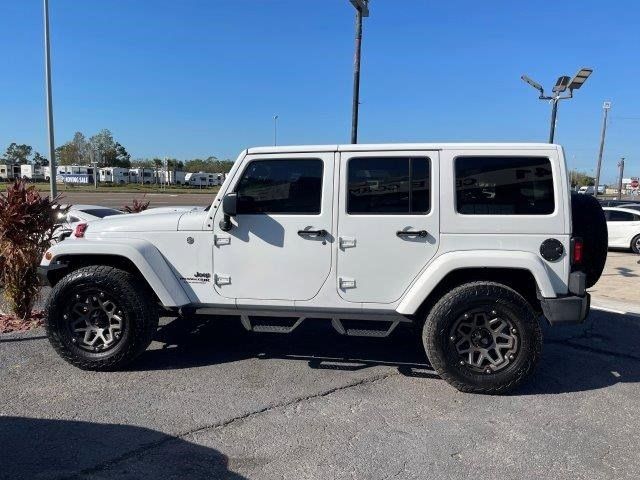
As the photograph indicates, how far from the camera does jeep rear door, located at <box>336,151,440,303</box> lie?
433 cm

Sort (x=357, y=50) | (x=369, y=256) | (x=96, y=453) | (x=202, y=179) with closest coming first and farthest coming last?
(x=96, y=453) → (x=369, y=256) → (x=357, y=50) → (x=202, y=179)

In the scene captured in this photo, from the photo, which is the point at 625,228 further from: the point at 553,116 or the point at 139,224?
the point at 139,224

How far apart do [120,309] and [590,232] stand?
4104 millimetres

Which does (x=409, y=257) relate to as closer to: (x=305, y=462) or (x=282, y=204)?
(x=282, y=204)

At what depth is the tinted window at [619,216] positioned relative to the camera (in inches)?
638

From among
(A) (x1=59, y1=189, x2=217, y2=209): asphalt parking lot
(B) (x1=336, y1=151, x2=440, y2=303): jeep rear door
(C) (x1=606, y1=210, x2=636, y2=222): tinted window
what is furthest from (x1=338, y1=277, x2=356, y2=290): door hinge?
(A) (x1=59, y1=189, x2=217, y2=209): asphalt parking lot

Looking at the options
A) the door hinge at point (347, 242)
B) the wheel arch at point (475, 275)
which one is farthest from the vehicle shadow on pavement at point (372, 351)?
the door hinge at point (347, 242)

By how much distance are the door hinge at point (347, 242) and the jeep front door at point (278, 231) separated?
0.09 meters

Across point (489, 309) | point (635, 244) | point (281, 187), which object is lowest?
point (635, 244)

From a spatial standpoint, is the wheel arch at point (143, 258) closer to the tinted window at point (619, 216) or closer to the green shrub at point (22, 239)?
the green shrub at point (22, 239)

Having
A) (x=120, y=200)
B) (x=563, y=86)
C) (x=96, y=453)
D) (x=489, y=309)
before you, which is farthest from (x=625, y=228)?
(x=120, y=200)

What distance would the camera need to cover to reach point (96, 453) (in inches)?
130

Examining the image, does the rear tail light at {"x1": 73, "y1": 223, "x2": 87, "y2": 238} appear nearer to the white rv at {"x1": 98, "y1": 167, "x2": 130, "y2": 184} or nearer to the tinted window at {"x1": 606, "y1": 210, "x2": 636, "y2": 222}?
the tinted window at {"x1": 606, "y1": 210, "x2": 636, "y2": 222}

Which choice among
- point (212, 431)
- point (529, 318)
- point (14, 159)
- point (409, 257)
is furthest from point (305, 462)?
point (14, 159)
